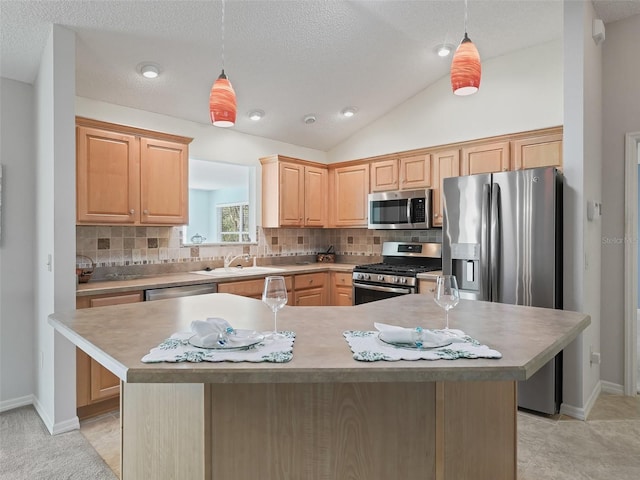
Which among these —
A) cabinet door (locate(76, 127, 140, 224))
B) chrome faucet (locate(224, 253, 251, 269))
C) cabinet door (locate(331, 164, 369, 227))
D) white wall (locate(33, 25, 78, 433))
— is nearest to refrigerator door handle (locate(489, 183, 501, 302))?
cabinet door (locate(331, 164, 369, 227))

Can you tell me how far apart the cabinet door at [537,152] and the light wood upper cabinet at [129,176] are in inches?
118

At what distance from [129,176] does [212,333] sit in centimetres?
249

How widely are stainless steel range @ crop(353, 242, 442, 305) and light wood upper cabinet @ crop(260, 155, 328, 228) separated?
0.97 meters

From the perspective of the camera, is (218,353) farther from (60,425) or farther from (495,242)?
(495,242)

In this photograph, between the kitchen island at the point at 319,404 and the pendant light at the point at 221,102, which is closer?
the kitchen island at the point at 319,404

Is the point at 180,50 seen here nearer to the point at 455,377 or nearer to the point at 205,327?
the point at 205,327

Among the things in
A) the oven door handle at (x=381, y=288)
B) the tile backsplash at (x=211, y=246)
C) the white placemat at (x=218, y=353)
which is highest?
the tile backsplash at (x=211, y=246)

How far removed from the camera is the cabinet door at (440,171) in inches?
162

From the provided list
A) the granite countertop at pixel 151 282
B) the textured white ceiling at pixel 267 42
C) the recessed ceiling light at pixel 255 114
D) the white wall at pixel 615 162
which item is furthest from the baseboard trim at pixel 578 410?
the recessed ceiling light at pixel 255 114

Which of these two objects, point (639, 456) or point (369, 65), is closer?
point (639, 456)

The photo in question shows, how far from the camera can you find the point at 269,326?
1.64 meters

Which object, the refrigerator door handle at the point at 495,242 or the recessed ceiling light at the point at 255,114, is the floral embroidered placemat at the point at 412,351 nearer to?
the refrigerator door handle at the point at 495,242

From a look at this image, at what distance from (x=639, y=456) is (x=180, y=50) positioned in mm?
4091

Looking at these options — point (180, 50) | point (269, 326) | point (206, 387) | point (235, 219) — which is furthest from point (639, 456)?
point (235, 219)
